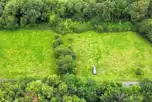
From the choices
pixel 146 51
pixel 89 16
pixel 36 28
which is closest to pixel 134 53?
pixel 146 51

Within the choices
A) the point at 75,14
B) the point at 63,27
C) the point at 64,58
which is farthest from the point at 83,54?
the point at 75,14

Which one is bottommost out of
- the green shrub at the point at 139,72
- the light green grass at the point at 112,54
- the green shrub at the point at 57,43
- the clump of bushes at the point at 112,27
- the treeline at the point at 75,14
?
the green shrub at the point at 139,72

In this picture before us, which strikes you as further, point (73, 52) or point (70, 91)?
point (73, 52)

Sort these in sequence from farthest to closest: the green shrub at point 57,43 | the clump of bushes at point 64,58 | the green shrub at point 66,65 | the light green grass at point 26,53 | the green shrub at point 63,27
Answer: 1. the green shrub at point 63,27
2. the green shrub at point 57,43
3. the light green grass at point 26,53
4. the clump of bushes at point 64,58
5. the green shrub at point 66,65

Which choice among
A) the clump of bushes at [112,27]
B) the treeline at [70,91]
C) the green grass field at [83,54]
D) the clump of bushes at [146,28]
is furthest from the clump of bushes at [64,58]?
the clump of bushes at [146,28]

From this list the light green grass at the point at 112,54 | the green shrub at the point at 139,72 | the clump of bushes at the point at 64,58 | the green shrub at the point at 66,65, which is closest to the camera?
the green shrub at the point at 66,65

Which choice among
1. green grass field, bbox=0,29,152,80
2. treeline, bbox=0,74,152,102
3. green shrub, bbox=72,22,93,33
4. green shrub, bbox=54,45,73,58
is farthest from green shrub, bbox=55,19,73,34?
treeline, bbox=0,74,152,102

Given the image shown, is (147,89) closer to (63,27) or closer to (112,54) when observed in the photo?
(112,54)

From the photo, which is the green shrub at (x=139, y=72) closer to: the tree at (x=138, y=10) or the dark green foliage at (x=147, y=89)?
the dark green foliage at (x=147, y=89)
